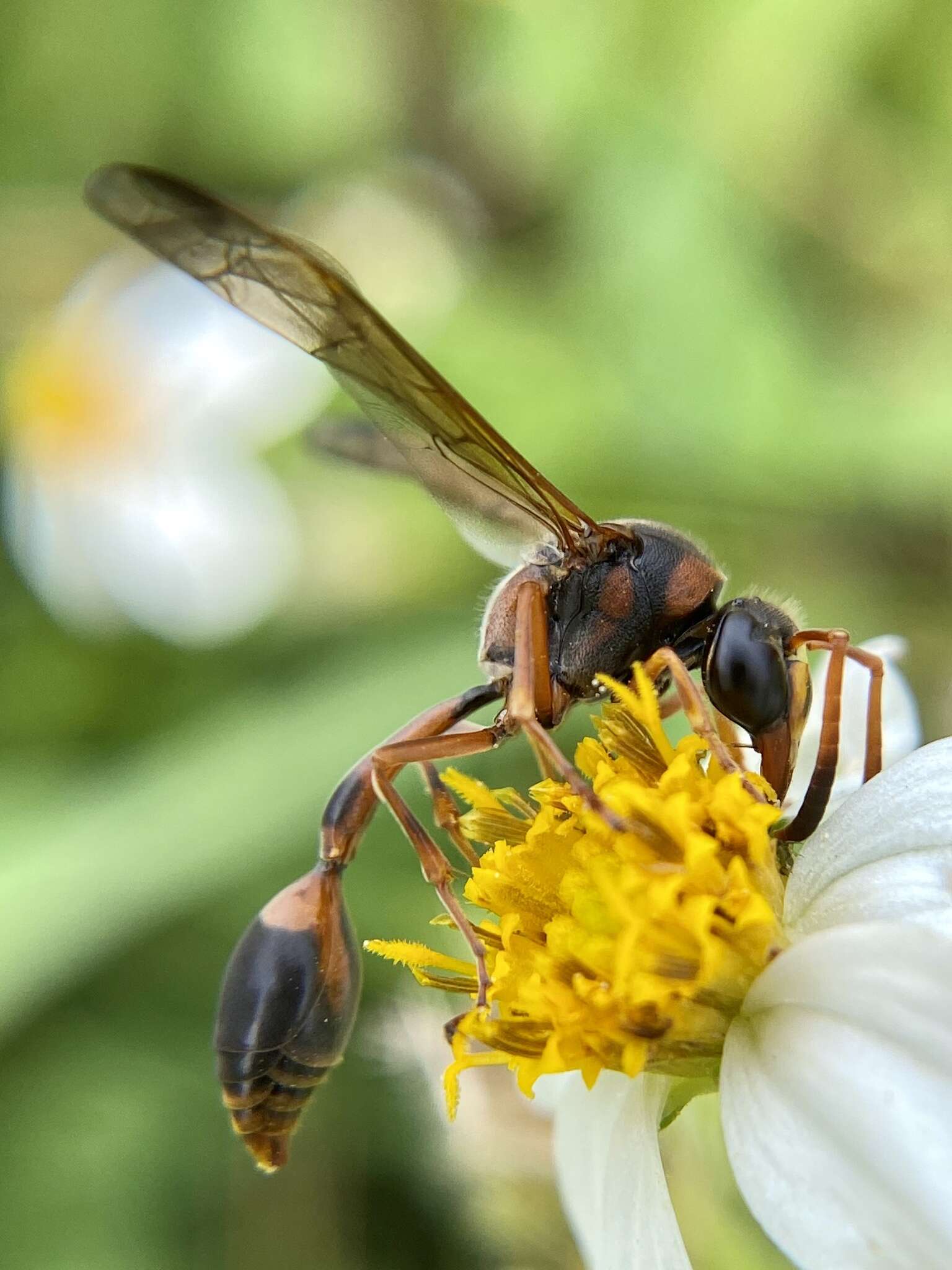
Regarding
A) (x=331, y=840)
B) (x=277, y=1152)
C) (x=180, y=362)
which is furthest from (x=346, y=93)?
(x=277, y=1152)

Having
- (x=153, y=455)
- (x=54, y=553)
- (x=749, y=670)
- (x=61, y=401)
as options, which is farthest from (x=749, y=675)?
(x=61, y=401)

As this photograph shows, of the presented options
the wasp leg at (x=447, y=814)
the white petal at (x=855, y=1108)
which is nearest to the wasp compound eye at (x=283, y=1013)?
the wasp leg at (x=447, y=814)

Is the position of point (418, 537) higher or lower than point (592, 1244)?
higher

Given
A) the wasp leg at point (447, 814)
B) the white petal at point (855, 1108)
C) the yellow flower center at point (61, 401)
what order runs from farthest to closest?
the yellow flower center at point (61, 401), the wasp leg at point (447, 814), the white petal at point (855, 1108)

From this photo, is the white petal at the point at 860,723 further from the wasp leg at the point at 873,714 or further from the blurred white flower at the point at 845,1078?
the blurred white flower at the point at 845,1078

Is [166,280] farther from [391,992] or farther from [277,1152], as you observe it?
[277,1152]

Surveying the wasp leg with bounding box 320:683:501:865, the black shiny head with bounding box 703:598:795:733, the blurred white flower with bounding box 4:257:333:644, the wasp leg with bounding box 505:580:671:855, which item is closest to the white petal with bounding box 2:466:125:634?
the blurred white flower with bounding box 4:257:333:644

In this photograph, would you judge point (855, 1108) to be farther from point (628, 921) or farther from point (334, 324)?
point (334, 324)
